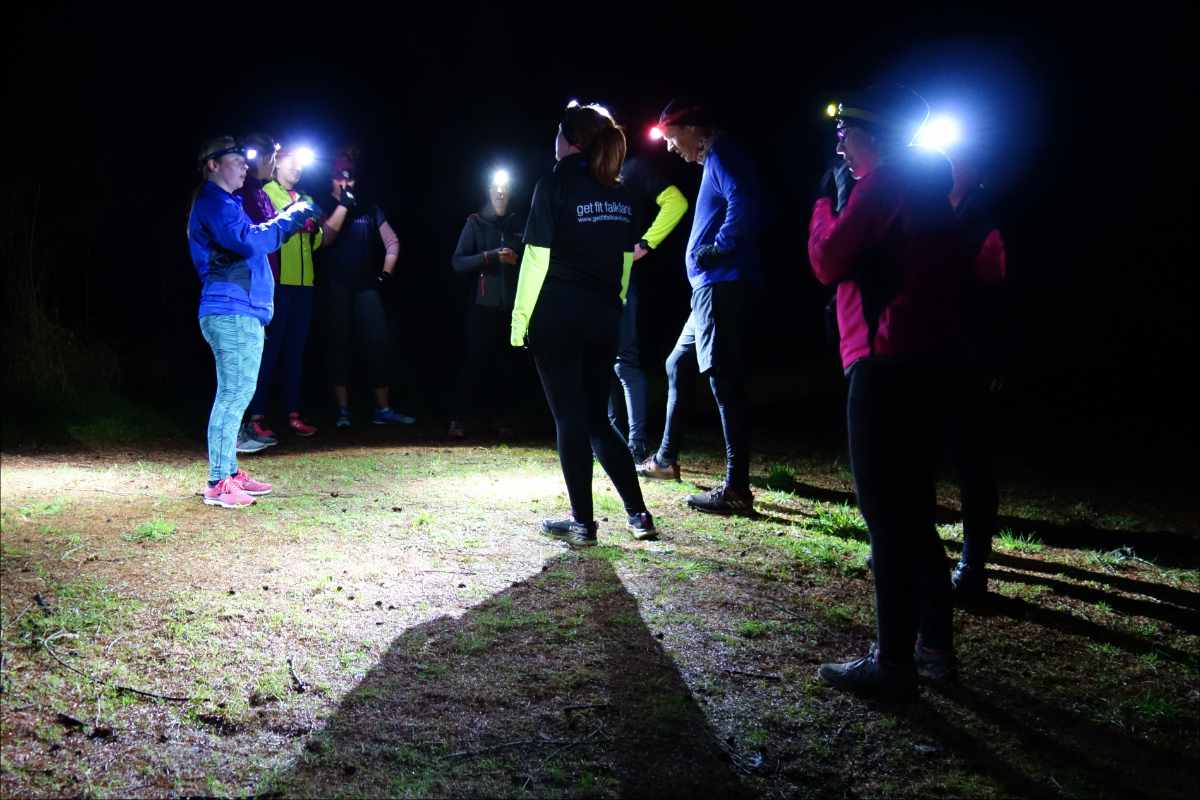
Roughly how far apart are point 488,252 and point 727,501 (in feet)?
13.6

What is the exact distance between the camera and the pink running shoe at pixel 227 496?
16.5 feet

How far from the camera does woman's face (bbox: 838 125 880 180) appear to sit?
268cm

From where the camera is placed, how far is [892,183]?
2.53 metres

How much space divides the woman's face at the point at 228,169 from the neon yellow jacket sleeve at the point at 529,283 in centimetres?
233

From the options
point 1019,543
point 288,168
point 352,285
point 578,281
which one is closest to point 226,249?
point 288,168

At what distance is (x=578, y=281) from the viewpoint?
157 inches

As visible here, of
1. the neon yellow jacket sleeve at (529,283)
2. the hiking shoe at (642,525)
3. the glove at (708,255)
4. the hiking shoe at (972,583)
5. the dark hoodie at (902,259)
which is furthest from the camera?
the glove at (708,255)

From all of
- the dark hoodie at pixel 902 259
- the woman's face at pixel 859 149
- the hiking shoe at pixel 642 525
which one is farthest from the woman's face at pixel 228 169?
the dark hoodie at pixel 902 259

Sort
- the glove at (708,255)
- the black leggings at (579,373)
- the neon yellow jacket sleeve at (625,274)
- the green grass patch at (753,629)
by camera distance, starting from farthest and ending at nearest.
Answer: the glove at (708,255) < the neon yellow jacket sleeve at (625,274) < the black leggings at (579,373) < the green grass patch at (753,629)

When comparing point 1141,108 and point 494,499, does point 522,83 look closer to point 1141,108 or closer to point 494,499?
point 494,499

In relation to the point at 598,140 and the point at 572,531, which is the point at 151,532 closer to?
the point at 572,531

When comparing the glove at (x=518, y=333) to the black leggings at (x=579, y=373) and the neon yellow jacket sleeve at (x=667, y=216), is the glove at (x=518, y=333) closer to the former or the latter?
the black leggings at (x=579, y=373)

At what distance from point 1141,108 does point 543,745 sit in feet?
61.1

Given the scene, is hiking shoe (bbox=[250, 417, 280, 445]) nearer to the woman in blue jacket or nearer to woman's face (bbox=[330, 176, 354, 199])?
the woman in blue jacket
